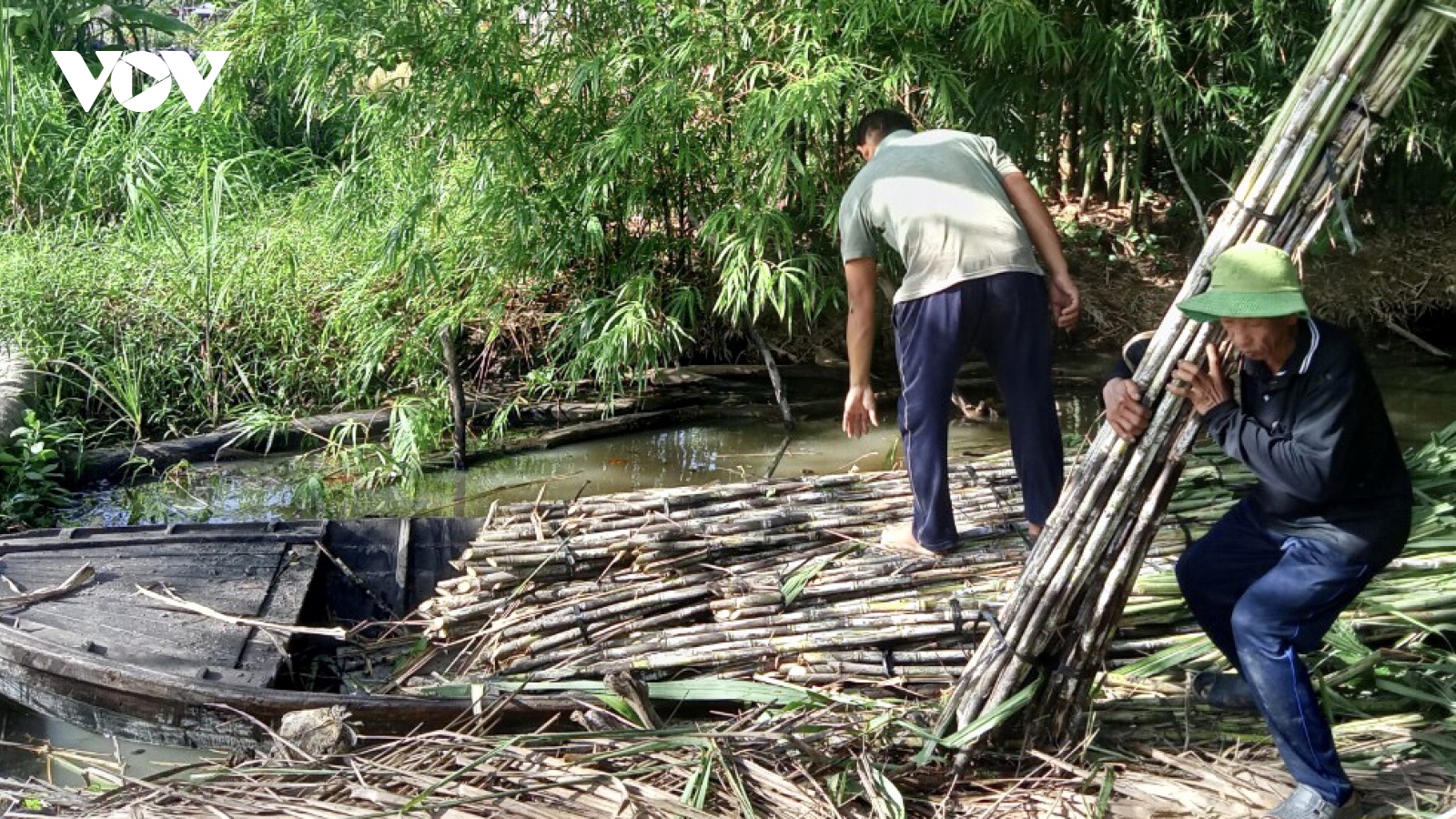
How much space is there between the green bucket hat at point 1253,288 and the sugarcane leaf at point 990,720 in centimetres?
99

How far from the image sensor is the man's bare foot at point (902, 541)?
433cm

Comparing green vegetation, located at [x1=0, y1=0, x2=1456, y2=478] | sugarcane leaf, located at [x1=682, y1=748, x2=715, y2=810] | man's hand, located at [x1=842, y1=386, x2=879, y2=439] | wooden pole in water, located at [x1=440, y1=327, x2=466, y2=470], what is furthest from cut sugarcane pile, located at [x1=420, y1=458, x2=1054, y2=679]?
wooden pole in water, located at [x1=440, y1=327, x2=466, y2=470]

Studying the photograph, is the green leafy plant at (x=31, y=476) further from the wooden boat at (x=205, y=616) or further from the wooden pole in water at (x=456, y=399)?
the wooden pole in water at (x=456, y=399)

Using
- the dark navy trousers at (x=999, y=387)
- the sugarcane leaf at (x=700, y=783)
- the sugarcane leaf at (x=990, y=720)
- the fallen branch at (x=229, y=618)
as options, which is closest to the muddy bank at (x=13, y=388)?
the fallen branch at (x=229, y=618)

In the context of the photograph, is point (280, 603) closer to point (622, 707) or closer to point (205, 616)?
point (205, 616)

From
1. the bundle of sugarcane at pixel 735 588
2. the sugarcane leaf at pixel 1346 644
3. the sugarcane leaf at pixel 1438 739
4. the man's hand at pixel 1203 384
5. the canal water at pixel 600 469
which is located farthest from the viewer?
the canal water at pixel 600 469

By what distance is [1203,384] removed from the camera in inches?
121

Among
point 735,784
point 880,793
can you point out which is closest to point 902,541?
point 880,793

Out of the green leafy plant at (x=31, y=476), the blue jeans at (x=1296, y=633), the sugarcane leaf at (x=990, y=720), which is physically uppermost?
the blue jeans at (x=1296, y=633)

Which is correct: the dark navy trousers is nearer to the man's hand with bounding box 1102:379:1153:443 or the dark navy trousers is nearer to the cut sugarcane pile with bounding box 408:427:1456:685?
the cut sugarcane pile with bounding box 408:427:1456:685

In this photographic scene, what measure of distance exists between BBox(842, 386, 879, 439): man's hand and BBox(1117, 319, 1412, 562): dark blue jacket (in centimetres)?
161

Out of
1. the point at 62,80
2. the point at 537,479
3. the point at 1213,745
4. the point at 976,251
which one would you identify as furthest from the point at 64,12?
the point at 1213,745

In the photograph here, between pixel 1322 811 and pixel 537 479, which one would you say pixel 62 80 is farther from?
pixel 1322 811

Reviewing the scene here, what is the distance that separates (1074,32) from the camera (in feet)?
25.2
